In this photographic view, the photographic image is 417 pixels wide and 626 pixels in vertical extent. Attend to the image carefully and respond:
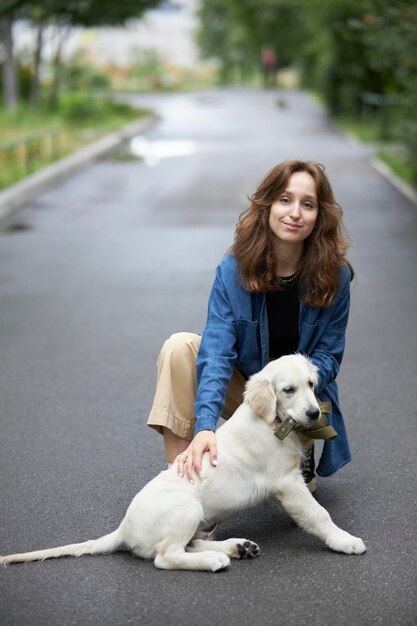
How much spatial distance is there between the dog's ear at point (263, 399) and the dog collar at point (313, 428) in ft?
0.16

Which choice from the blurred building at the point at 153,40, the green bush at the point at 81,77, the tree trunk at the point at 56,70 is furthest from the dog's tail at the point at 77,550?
the blurred building at the point at 153,40

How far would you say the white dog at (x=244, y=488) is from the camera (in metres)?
4.18

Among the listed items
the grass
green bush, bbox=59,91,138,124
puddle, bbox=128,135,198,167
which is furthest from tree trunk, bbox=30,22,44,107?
puddle, bbox=128,135,198,167

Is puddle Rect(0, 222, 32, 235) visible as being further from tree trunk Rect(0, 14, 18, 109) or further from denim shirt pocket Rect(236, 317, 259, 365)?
tree trunk Rect(0, 14, 18, 109)

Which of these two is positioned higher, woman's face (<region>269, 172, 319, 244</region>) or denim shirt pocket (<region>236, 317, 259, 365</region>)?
woman's face (<region>269, 172, 319, 244</region>)

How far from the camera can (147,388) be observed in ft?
23.4

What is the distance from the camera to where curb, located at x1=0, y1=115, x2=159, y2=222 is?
1608 cm

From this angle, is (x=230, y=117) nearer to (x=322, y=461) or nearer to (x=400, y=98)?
(x=400, y=98)

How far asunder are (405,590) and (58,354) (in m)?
4.40

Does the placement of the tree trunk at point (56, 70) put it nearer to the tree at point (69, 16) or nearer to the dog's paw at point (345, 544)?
the tree at point (69, 16)

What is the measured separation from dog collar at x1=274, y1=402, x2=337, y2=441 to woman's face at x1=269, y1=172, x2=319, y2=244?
29.3 inches

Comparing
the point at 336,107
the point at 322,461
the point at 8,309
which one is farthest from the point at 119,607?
the point at 336,107

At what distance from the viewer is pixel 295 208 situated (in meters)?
4.72

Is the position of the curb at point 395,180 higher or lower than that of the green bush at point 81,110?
lower
